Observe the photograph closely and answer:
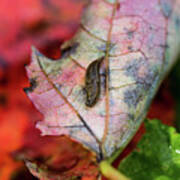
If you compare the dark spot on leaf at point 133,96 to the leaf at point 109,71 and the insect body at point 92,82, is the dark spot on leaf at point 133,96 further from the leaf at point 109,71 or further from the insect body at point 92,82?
the insect body at point 92,82

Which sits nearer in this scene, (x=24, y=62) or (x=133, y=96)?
→ (x=133, y=96)

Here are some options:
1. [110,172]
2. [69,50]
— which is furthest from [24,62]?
[110,172]

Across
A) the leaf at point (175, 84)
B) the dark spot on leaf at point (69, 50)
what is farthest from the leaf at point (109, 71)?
the leaf at point (175, 84)

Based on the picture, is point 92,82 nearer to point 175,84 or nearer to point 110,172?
point 110,172

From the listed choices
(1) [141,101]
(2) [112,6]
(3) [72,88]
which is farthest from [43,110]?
(2) [112,6]

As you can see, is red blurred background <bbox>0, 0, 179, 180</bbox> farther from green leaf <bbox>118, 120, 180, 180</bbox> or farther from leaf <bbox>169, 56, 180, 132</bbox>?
green leaf <bbox>118, 120, 180, 180</bbox>

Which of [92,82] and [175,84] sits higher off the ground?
[92,82]
